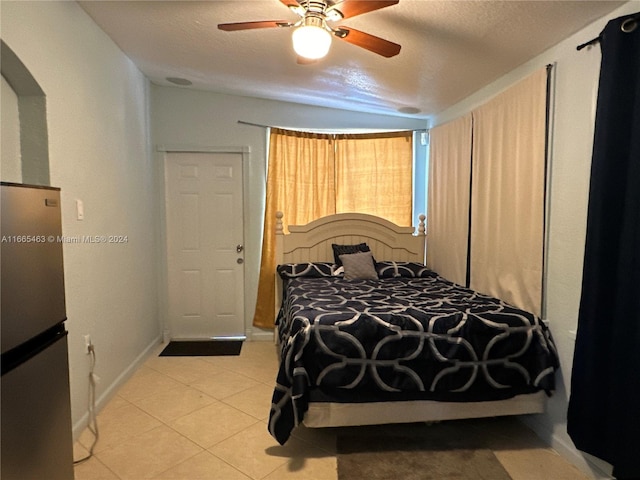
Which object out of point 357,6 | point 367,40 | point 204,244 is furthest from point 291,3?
point 204,244

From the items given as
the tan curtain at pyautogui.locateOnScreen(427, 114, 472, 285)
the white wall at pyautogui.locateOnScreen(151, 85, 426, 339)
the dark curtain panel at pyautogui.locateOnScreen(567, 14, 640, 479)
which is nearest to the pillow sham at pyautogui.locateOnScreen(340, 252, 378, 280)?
the tan curtain at pyautogui.locateOnScreen(427, 114, 472, 285)

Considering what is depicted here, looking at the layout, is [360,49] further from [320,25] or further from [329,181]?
[329,181]

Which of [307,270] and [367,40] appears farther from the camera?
[307,270]

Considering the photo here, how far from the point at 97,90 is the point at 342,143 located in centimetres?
236

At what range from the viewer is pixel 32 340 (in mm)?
1317

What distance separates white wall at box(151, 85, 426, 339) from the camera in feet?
13.0

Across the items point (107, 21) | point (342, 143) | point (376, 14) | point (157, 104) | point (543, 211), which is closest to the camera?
point (376, 14)

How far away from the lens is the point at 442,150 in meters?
3.70

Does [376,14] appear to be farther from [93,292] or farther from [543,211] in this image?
[93,292]

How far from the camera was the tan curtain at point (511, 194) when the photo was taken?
2.39 meters

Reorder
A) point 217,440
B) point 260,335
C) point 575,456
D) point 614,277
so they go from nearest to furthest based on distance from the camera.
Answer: point 614,277, point 575,456, point 217,440, point 260,335

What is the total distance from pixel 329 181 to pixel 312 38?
8.38 ft

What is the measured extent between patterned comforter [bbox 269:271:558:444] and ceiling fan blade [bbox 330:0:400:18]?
60.9 inches

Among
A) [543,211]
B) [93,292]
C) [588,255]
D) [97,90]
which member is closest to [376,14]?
[543,211]
